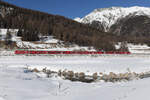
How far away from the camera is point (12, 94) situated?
8516mm

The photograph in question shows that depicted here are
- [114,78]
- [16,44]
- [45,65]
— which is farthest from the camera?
[16,44]

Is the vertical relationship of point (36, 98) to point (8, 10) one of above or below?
below

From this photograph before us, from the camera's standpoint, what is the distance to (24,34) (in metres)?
66.9

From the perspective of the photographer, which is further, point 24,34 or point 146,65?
point 24,34

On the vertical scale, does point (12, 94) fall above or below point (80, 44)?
below

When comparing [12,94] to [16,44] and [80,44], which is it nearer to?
[16,44]

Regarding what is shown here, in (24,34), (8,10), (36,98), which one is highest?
(8,10)

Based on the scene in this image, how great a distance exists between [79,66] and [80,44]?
52057 mm

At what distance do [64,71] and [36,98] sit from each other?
41.5 feet

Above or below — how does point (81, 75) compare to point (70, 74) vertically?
below

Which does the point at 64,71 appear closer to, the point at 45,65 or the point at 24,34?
the point at 45,65

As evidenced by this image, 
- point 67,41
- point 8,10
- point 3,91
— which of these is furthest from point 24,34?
point 8,10

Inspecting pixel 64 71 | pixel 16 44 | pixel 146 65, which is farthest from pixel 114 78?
pixel 16 44

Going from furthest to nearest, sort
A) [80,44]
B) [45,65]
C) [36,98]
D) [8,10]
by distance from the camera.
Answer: [8,10] → [80,44] → [45,65] → [36,98]
